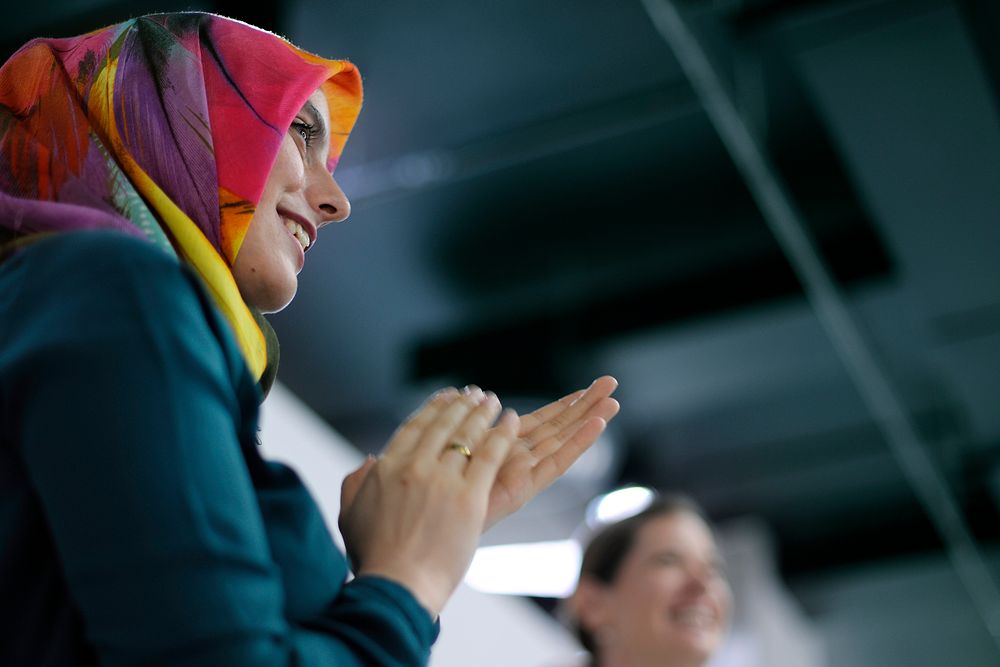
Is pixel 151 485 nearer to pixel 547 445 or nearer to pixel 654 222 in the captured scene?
pixel 547 445

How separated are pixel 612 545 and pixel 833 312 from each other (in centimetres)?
180

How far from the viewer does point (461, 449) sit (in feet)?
2.55

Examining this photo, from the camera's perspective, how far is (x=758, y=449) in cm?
489

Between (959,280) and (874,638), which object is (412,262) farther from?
(874,638)

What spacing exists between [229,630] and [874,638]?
5847 mm

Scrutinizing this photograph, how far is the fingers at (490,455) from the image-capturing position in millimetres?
754

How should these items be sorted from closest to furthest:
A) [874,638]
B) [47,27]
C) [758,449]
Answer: [47,27]
[758,449]
[874,638]

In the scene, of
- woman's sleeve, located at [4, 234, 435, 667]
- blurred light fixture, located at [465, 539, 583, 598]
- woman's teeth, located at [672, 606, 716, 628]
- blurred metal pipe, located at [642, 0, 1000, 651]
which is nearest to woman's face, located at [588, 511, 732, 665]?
woman's teeth, located at [672, 606, 716, 628]

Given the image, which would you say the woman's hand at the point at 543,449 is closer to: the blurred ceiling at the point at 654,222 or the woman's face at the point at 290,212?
the woman's face at the point at 290,212

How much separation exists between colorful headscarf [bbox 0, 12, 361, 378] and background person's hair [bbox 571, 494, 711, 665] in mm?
1375

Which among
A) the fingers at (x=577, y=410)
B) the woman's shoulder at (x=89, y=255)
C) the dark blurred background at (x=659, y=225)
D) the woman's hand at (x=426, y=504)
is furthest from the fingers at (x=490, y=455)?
the dark blurred background at (x=659, y=225)

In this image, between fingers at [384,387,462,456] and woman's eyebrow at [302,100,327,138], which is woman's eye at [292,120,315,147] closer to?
woman's eyebrow at [302,100,327,138]

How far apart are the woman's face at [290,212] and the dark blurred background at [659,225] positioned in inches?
64.4

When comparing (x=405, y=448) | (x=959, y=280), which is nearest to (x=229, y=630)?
(x=405, y=448)
